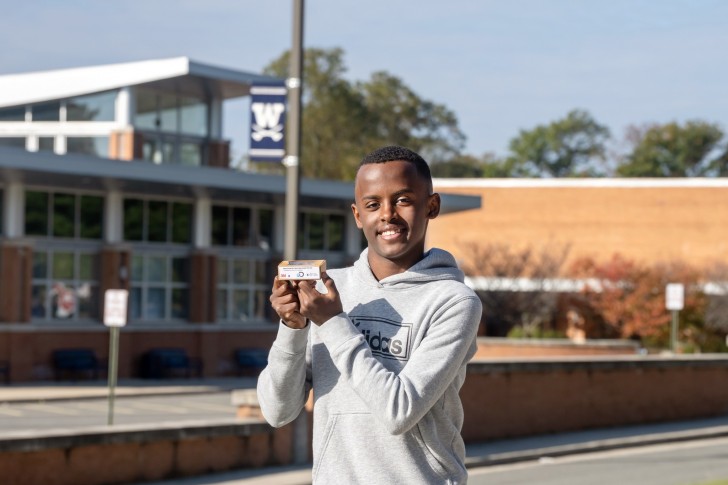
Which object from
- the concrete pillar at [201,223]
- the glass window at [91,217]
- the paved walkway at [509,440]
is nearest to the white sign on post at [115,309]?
the paved walkway at [509,440]

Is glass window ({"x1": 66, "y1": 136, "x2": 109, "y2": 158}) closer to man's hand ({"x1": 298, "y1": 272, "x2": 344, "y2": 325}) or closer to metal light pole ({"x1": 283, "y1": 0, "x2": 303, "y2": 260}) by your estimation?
metal light pole ({"x1": 283, "y1": 0, "x2": 303, "y2": 260})

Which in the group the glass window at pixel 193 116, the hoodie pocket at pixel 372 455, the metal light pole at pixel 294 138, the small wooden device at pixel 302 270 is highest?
the glass window at pixel 193 116

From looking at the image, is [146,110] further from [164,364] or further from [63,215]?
[164,364]

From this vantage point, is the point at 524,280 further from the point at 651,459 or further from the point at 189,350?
the point at 651,459

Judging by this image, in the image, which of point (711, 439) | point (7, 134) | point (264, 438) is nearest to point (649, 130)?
point (7, 134)

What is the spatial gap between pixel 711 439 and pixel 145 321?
62.7 ft

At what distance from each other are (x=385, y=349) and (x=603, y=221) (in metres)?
59.9

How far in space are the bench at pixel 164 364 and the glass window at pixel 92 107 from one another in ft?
29.4

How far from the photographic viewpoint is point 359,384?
3.38m

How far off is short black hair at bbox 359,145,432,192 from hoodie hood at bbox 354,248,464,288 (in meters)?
0.21

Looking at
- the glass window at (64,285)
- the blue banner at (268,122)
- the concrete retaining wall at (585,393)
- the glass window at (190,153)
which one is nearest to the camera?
the blue banner at (268,122)

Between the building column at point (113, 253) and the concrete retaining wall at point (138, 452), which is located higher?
the building column at point (113, 253)

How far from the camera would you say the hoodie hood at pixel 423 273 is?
12.0 feet

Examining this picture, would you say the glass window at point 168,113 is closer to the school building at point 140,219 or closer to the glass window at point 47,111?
the school building at point 140,219
